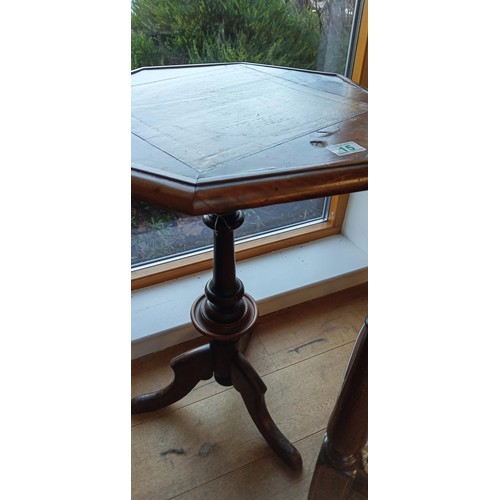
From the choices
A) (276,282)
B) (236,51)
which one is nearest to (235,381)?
(276,282)

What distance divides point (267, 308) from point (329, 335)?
211 millimetres

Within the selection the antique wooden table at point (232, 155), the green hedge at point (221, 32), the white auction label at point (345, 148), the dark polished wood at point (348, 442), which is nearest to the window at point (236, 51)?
the green hedge at point (221, 32)

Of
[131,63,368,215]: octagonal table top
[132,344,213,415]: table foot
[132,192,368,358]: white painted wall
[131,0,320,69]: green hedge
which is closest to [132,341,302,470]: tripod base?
[132,344,213,415]: table foot

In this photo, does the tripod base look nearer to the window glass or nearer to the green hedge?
the window glass

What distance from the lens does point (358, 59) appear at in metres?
1.28

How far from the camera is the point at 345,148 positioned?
23.6 inches

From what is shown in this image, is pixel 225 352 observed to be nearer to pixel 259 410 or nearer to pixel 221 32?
pixel 259 410

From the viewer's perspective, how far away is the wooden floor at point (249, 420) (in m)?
1.01

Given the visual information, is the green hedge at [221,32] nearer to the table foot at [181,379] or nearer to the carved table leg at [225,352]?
the carved table leg at [225,352]

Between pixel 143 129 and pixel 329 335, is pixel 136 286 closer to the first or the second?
pixel 329 335

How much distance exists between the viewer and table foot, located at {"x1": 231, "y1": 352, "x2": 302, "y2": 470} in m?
1.04

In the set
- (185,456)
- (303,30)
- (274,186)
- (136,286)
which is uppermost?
(303,30)
